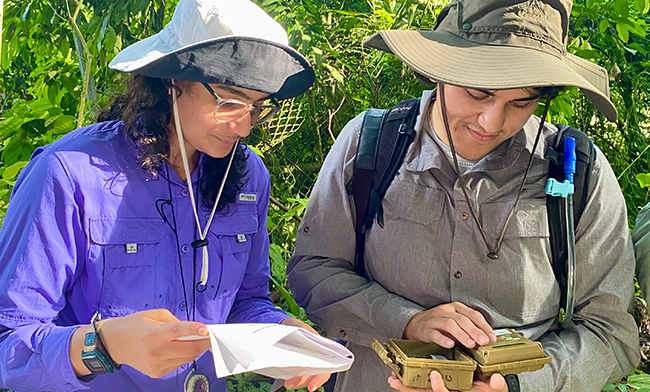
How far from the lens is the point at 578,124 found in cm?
411

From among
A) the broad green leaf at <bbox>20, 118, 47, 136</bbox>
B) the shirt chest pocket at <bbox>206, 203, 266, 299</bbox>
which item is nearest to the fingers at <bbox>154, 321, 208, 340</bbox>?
the shirt chest pocket at <bbox>206, 203, 266, 299</bbox>

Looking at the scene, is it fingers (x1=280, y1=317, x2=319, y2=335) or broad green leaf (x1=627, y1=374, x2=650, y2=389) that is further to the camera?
broad green leaf (x1=627, y1=374, x2=650, y2=389)

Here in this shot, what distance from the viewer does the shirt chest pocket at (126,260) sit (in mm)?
1536

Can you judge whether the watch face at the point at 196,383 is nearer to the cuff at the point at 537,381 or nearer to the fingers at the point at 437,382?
the fingers at the point at 437,382

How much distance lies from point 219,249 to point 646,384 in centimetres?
188

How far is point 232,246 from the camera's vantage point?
70.6 inches

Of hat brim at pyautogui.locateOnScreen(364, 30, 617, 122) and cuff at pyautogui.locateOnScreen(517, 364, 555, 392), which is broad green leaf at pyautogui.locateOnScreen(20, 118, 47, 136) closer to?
hat brim at pyautogui.locateOnScreen(364, 30, 617, 122)

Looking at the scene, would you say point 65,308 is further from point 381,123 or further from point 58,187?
point 381,123

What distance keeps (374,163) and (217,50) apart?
62 centimetres

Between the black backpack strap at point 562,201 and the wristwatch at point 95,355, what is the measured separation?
130cm

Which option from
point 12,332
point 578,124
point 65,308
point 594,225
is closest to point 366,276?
point 594,225

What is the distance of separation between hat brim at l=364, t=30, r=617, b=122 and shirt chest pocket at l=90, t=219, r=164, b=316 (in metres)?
0.88

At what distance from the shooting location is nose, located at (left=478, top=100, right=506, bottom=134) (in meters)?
1.70

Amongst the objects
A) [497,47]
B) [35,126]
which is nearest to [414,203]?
[497,47]
